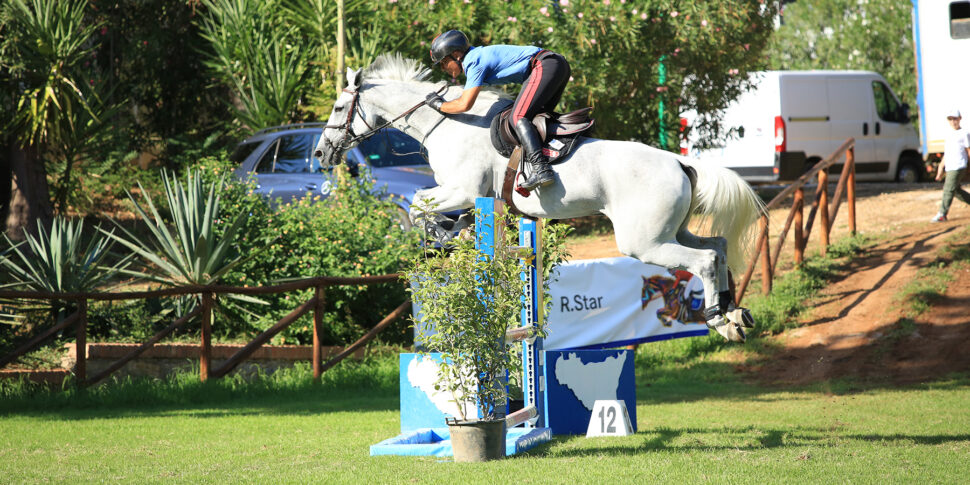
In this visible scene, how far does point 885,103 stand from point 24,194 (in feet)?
53.6

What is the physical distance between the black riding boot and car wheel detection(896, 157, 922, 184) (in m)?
16.7

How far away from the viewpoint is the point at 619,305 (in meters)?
11.1

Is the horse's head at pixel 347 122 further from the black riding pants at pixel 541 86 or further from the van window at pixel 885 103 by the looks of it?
the van window at pixel 885 103

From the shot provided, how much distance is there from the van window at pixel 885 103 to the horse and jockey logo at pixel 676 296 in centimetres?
1070

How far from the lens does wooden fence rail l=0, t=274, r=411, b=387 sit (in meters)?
9.20

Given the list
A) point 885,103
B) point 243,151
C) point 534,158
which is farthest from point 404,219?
point 885,103

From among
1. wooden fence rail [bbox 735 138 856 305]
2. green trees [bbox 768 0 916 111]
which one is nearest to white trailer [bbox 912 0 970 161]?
wooden fence rail [bbox 735 138 856 305]

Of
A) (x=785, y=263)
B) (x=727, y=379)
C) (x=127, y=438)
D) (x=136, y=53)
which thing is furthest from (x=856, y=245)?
(x=136, y=53)

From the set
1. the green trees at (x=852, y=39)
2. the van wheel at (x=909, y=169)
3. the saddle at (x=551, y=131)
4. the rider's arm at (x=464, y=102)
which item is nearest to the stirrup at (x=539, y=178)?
the saddle at (x=551, y=131)

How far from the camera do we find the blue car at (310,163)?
11859 millimetres

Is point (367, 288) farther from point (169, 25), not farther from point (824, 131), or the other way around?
point (824, 131)

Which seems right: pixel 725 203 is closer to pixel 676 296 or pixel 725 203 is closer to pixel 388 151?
pixel 676 296

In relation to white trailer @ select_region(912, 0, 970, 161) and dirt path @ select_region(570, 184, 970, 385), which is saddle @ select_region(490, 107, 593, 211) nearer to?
dirt path @ select_region(570, 184, 970, 385)

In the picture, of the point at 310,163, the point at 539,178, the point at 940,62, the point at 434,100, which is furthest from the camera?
the point at 940,62
